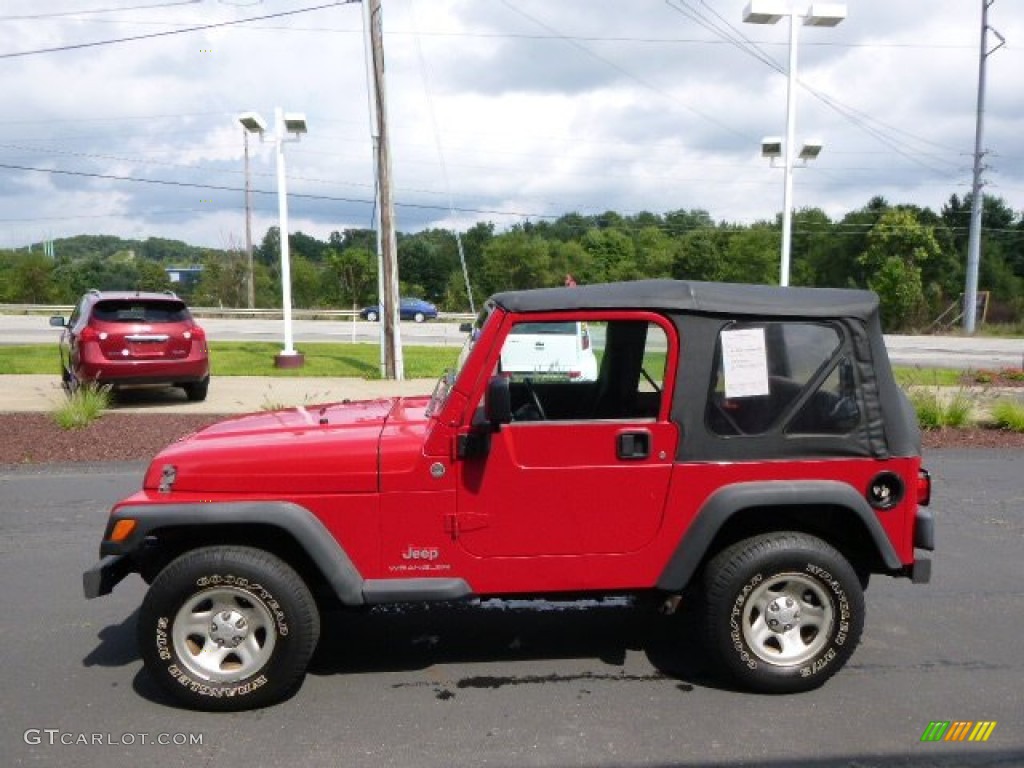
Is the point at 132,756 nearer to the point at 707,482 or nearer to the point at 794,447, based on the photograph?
the point at 707,482

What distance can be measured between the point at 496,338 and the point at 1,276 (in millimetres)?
70709

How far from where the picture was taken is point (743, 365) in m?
3.80

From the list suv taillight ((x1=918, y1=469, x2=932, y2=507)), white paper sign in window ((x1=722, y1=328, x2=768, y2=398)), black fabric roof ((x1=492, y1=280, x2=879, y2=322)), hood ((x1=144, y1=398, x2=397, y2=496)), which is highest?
black fabric roof ((x1=492, y1=280, x2=879, y2=322))

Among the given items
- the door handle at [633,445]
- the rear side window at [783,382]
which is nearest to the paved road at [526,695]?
the door handle at [633,445]

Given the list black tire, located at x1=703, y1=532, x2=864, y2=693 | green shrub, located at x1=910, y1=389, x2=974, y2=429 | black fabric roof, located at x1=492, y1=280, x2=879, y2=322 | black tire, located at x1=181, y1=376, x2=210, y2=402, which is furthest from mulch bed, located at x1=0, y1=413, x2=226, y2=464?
green shrub, located at x1=910, y1=389, x2=974, y2=429

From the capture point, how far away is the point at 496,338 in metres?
3.79

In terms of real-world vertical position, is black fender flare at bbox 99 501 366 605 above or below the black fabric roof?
below

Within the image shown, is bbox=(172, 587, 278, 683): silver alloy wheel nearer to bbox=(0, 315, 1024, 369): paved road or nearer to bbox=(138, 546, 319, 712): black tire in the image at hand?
bbox=(138, 546, 319, 712): black tire

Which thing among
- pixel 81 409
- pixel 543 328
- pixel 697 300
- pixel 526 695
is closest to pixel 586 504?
pixel 543 328

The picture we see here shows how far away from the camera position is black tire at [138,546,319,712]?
3.62 meters

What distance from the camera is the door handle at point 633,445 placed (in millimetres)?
3723

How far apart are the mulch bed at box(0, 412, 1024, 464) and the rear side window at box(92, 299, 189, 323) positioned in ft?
5.15

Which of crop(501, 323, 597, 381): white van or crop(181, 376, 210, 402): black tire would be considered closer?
crop(501, 323, 597, 381): white van

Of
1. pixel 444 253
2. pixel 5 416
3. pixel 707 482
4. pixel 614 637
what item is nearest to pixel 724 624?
pixel 707 482
